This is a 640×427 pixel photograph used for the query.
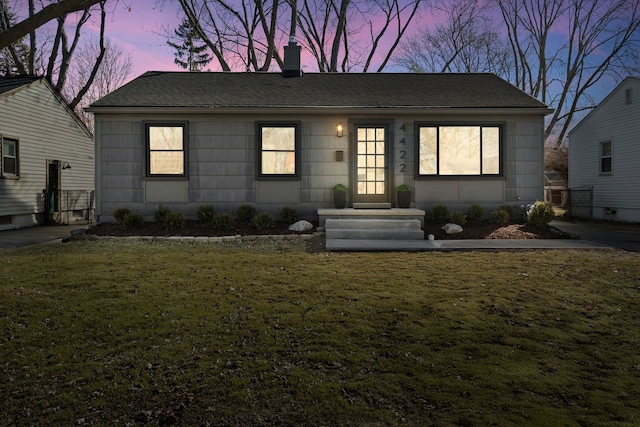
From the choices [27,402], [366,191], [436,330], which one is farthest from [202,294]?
[366,191]

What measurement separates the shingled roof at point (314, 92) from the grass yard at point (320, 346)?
19.3 feet

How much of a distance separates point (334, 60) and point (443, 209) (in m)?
14.2

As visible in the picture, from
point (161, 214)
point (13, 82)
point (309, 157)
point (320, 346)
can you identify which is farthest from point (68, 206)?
point (320, 346)

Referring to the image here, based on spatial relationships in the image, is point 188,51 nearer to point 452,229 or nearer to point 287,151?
point 287,151

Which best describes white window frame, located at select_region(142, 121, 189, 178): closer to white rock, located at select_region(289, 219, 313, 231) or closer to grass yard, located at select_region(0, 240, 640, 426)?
white rock, located at select_region(289, 219, 313, 231)

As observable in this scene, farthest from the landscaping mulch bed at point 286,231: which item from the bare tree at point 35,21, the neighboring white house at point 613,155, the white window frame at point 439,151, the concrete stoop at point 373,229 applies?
the neighboring white house at point 613,155

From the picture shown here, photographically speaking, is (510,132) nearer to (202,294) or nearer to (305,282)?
(305,282)

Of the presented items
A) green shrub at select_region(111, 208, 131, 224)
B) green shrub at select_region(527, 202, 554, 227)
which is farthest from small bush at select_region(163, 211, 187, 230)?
green shrub at select_region(527, 202, 554, 227)

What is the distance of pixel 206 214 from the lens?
408 inches

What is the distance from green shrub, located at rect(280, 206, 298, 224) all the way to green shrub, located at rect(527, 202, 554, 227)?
5.82 meters

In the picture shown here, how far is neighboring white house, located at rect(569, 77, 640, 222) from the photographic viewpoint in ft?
45.9

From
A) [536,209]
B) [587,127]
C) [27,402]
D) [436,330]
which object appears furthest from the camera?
[587,127]

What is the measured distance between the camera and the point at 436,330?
354 centimetres

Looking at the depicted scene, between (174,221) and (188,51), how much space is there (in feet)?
72.0
